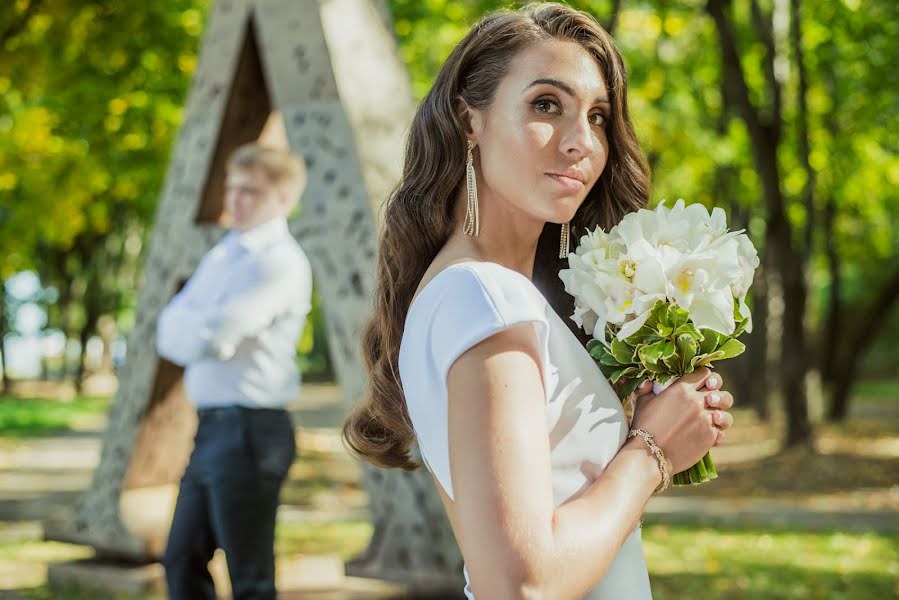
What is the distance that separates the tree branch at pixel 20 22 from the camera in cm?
629

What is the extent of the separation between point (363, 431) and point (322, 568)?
415 cm

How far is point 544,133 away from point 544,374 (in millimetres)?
431

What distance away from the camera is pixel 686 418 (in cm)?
175

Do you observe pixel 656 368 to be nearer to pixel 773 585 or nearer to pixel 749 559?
pixel 773 585

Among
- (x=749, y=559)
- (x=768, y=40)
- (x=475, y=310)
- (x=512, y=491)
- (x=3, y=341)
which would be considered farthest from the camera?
(x=3, y=341)

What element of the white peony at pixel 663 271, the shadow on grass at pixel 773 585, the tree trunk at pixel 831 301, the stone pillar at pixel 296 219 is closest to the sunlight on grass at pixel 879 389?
the tree trunk at pixel 831 301

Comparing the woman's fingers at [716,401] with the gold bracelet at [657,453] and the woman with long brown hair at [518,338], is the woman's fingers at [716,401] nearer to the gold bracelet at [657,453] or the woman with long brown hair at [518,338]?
the woman with long brown hair at [518,338]

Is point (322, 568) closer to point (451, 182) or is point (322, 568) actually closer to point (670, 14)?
point (451, 182)

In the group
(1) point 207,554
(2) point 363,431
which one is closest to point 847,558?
(1) point 207,554

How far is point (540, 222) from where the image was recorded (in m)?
1.89

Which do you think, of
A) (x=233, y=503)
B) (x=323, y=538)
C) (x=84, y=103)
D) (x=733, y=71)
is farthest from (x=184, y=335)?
(x=733, y=71)

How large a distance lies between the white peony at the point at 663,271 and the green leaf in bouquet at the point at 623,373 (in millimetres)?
59

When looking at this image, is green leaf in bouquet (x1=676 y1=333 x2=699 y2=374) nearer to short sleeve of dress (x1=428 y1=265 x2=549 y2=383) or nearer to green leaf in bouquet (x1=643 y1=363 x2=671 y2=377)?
green leaf in bouquet (x1=643 y1=363 x2=671 y2=377)

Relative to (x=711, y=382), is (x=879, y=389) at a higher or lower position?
lower
